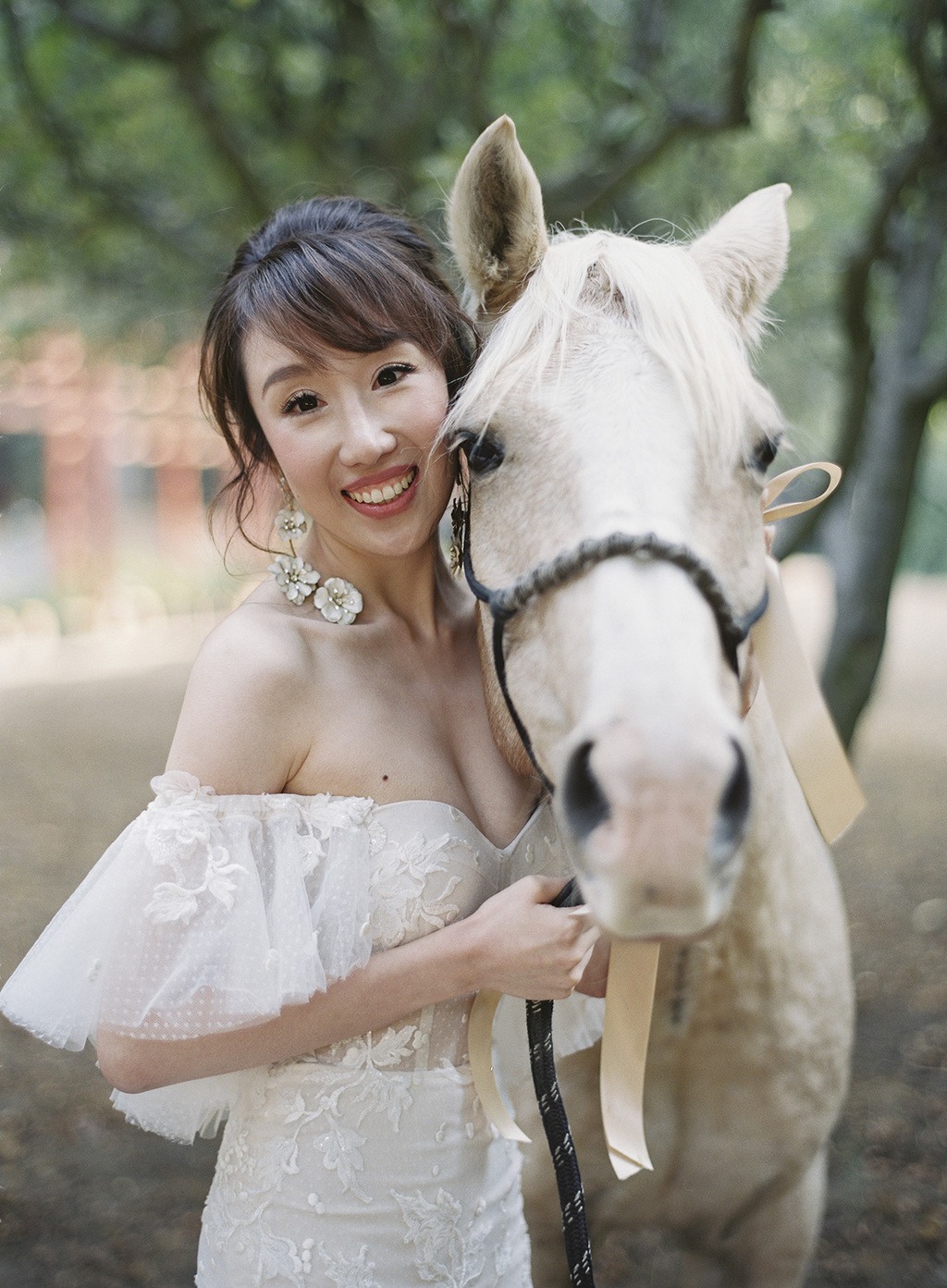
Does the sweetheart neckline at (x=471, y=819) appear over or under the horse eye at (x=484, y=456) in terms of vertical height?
under

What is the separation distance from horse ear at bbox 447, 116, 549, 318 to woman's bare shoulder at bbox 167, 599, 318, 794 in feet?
2.19

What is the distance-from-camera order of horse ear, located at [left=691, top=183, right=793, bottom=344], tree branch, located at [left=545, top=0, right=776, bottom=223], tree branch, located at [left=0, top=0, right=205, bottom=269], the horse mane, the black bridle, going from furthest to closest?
tree branch, located at [left=0, top=0, right=205, bottom=269] < tree branch, located at [left=545, top=0, right=776, bottom=223] < horse ear, located at [left=691, top=183, right=793, bottom=344] < the horse mane < the black bridle

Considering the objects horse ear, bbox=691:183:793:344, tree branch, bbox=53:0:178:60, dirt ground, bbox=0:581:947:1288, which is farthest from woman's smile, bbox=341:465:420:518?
tree branch, bbox=53:0:178:60

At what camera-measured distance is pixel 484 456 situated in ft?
4.88

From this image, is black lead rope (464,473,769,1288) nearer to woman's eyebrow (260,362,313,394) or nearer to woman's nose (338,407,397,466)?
woman's nose (338,407,397,466)

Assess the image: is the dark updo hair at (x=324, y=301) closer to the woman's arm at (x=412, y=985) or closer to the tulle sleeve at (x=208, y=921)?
the tulle sleeve at (x=208, y=921)

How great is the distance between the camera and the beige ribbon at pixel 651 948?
1.58m

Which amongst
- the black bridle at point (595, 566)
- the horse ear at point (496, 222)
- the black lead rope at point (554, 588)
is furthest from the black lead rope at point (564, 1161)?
the horse ear at point (496, 222)

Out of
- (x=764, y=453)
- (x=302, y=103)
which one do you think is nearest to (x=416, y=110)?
(x=302, y=103)

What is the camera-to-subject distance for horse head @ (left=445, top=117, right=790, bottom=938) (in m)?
1.02

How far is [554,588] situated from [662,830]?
0.37 metres

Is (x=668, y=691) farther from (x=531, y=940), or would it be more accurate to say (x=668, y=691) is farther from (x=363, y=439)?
(x=363, y=439)

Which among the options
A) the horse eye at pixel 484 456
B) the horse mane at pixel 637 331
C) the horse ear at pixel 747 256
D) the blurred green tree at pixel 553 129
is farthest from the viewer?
the blurred green tree at pixel 553 129

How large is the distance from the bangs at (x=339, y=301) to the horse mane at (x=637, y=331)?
0.43ft
